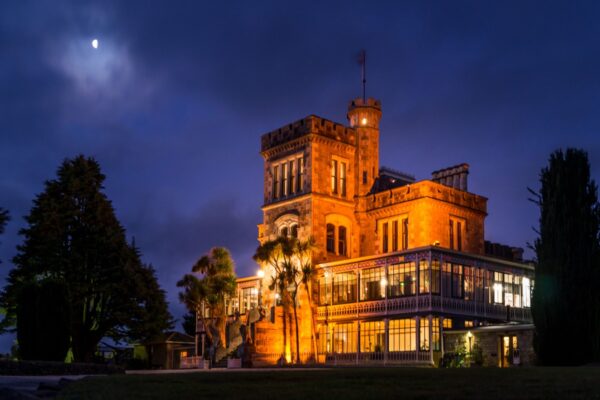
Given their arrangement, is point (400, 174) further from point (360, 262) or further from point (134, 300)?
point (134, 300)

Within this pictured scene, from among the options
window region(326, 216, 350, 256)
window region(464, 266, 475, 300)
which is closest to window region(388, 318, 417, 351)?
window region(464, 266, 475, 300)

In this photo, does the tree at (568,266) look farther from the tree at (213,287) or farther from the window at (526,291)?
the tree at (213,287)

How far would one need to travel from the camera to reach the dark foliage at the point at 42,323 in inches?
1118

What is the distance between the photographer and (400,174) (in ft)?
→ 183

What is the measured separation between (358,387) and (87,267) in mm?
33985

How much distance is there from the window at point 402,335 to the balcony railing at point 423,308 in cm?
73

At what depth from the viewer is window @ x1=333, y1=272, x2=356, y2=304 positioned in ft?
148

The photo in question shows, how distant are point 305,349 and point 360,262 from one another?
22.8 ft

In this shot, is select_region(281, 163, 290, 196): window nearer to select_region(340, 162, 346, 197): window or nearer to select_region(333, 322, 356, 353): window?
select_region(340, 162, 346, 197): window

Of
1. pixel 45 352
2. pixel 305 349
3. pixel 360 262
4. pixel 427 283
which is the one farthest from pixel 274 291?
pixel 45 352

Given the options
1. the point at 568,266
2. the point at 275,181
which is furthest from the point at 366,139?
the point at 568,266

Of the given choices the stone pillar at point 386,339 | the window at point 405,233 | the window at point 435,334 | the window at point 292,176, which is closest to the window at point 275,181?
the window at point 292,176

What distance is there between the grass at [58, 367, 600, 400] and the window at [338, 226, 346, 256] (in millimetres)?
31766

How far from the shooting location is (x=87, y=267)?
45.1 meters
